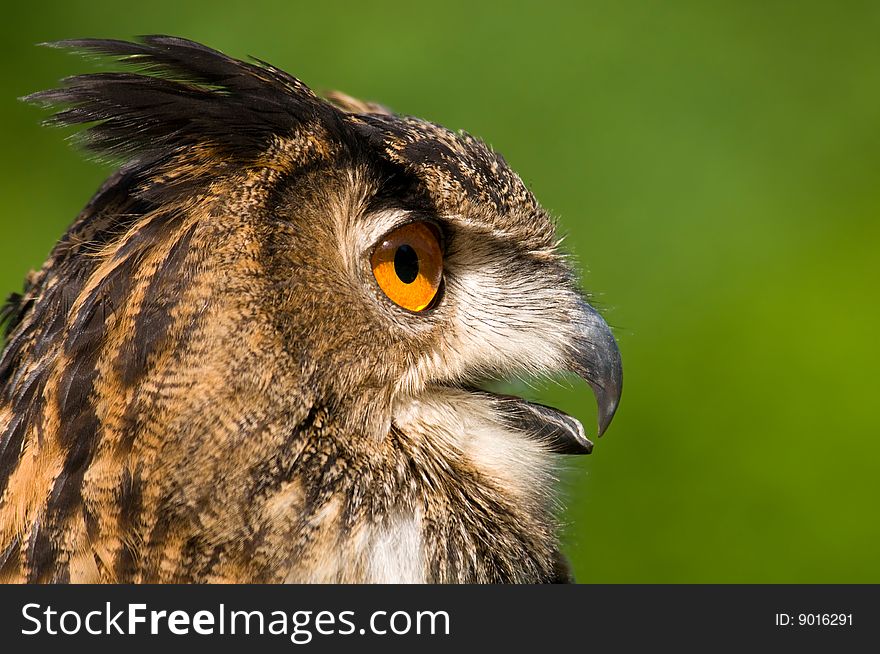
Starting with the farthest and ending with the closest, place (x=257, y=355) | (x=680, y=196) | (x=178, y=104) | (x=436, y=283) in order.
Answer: (x=680, y=196) < (x=436, y=283) < (x=178, y=104) < (x=257, y=355)

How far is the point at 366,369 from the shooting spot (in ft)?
5.42

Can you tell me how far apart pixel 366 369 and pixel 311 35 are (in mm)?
5364

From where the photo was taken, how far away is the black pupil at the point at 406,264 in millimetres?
1746

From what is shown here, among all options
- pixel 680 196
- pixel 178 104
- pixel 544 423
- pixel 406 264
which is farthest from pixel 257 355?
pixel 680 196

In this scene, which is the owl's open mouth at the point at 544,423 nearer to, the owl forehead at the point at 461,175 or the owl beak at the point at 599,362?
the owl beak at the point at 599,362

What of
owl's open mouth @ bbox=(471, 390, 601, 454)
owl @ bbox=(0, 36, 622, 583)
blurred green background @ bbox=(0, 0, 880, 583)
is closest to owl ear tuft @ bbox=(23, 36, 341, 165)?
owl @ bbox=(0, 36, 622, 583)

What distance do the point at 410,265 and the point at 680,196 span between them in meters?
4.20

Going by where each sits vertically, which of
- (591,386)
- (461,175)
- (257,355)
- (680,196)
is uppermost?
(680,196)

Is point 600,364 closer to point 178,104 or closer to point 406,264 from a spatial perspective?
point 406,264

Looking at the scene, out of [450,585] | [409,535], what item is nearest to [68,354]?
[409,535]

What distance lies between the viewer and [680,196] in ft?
18.6

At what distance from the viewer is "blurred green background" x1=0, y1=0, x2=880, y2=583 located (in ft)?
15.0

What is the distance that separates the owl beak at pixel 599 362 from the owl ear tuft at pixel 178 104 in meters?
0.66

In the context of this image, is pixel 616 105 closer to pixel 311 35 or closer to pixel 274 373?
pixel 311 35
